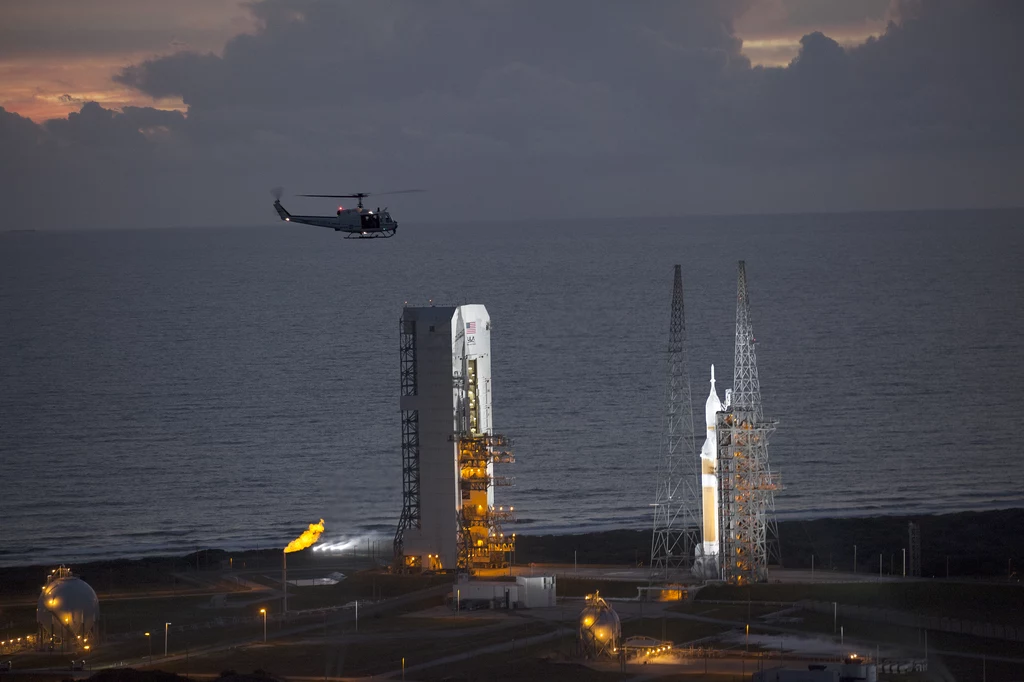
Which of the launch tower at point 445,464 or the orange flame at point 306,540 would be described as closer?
the launch tower at point 445,464

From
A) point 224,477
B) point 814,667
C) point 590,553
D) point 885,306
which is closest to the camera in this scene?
point 814,667

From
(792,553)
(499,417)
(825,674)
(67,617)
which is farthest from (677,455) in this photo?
(499,417)

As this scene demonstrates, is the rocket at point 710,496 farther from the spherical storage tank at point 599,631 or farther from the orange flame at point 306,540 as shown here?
the orange flame at point 306,540

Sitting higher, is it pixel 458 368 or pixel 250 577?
pixel 458 368

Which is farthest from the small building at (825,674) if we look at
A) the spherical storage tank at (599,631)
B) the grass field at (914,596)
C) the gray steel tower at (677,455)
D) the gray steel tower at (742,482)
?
the gray steel tower at (677,455)

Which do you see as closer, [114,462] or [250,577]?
[250,577]

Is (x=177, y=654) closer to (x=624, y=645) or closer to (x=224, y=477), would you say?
(x=624, y=645)

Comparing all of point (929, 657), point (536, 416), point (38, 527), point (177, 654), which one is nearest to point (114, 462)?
point (38, 527)
